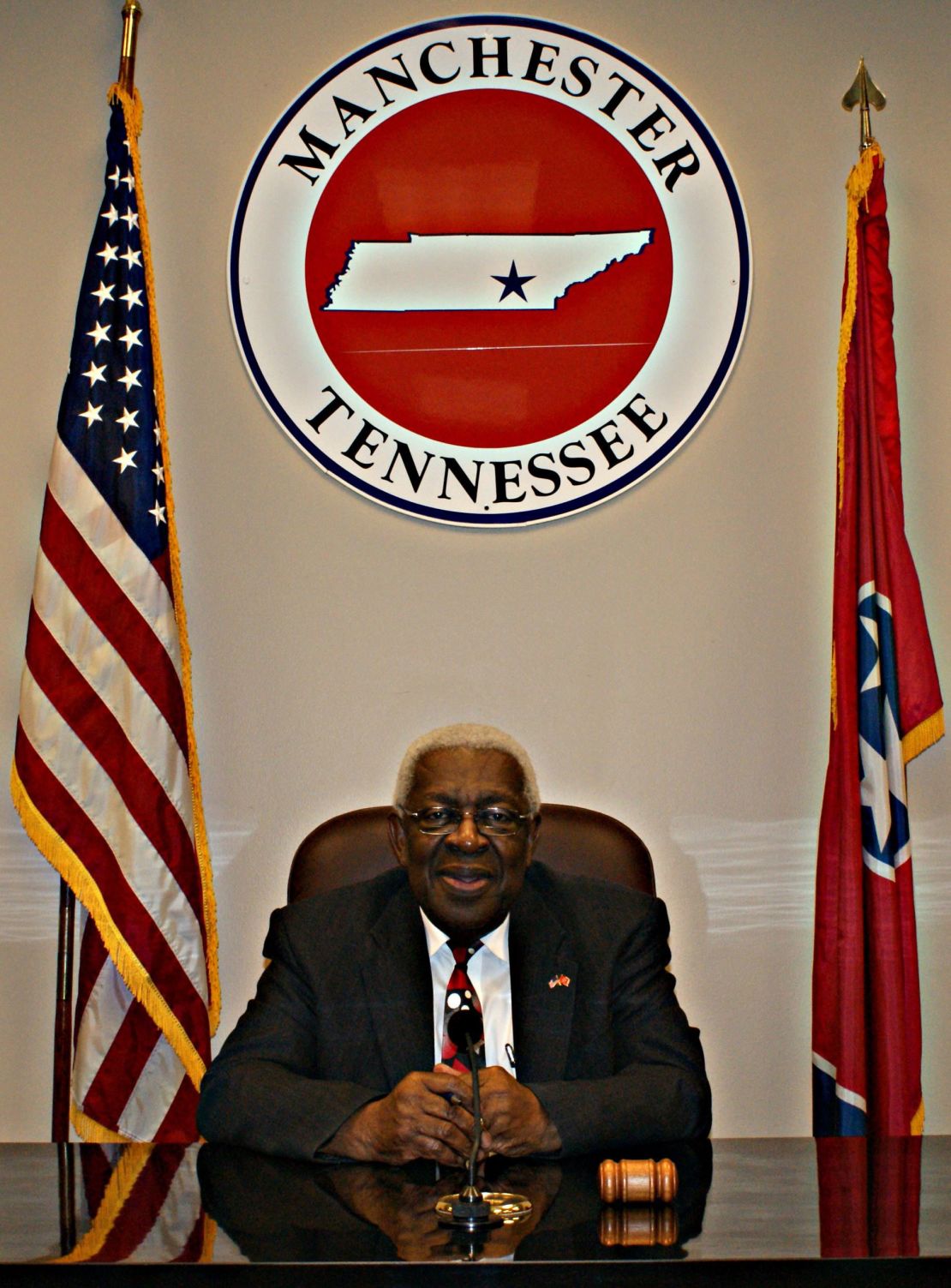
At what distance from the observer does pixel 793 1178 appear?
167 cm

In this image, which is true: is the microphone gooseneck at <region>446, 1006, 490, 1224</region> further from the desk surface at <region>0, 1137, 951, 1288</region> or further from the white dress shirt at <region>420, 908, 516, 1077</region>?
the white dress shirt at <region>420, 908, 516, 1077</region>

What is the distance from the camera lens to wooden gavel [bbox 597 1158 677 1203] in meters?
1.55

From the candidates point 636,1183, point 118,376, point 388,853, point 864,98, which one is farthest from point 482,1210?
point 864,98

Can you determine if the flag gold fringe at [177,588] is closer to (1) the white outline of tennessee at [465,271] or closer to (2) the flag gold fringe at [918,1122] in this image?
(1) the white outline of tennessee at [465,271]

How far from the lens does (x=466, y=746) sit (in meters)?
2.37

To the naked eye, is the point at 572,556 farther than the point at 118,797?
Yes

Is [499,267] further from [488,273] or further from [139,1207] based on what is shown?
[139,1207]

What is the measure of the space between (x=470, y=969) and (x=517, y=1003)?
0.13m

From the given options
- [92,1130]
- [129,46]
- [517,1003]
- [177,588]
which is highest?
[129,46]

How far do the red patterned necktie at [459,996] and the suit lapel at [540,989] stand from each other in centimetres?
7

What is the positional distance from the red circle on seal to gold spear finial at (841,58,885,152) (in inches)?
19.0

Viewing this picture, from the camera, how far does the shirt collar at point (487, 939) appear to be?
237 centimetres

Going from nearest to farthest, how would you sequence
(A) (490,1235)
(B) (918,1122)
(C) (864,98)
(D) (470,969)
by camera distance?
1. (A) (490,1235)
2. (D) (470,969)
3. (B) (918,1122)
4. (C) (864,98)

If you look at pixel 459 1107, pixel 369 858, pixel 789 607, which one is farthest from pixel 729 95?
pixel 459 1107
